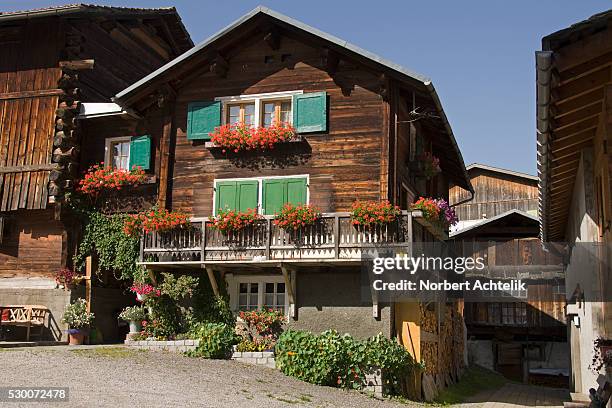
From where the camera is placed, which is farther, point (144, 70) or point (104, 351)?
point (144, 70)

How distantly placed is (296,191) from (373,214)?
269cm

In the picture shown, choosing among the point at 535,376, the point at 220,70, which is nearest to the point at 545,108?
the point at 220,70

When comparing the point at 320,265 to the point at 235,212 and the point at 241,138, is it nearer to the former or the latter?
the point at 235,212

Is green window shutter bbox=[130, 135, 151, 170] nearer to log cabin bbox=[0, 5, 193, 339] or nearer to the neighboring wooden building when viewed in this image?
log cabin bbox=[0, 5, 193, 339]

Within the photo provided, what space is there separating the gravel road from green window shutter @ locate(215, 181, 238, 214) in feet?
13.9

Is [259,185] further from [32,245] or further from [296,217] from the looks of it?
[32,245]


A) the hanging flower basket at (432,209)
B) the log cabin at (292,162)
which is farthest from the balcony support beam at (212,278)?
the hanging flower basket at (432,209)

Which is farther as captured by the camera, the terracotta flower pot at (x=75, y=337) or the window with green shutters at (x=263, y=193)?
the terracotta flower pot at (x=75, y=337)

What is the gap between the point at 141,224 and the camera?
19.7m

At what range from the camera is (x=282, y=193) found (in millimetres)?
19188

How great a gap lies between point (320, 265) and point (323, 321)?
1473 mm

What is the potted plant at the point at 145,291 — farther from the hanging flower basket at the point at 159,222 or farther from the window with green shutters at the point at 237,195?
the window with green shutters at the point at 237,195

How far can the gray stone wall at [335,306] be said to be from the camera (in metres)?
17.8

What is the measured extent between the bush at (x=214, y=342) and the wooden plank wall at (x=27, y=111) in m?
6.75
